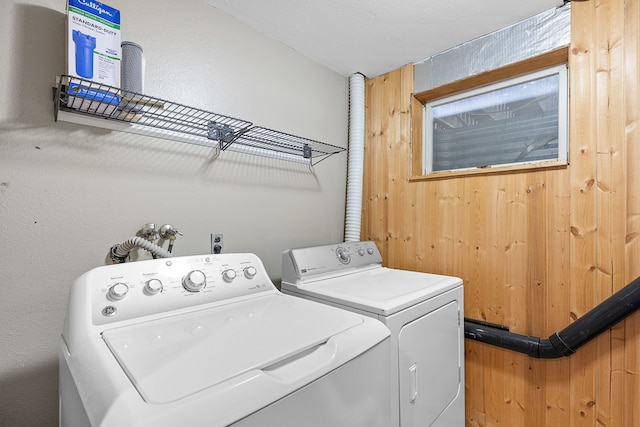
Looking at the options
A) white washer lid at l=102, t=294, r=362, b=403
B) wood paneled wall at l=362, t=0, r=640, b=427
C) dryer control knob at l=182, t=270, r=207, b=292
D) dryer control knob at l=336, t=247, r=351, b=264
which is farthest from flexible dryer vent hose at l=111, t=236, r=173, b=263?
wood paneled wall at l=362, t=0, r=640, b=427

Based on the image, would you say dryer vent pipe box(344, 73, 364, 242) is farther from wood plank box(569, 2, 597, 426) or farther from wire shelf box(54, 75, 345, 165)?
wood plank box(569, 2, 597, 426)

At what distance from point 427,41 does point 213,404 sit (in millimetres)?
2101

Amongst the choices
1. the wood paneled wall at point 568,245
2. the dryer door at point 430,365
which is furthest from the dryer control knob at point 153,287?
the wood paneled wall at point 568,245

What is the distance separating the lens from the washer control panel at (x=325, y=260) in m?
1.52

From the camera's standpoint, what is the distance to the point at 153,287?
1.01 meters

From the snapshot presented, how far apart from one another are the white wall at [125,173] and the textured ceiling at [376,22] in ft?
0.41

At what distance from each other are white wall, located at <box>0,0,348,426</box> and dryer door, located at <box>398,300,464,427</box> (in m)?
0.89

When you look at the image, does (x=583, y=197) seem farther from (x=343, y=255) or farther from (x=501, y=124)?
(x=343, y=255)

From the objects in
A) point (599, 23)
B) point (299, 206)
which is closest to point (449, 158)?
point (599, 23)

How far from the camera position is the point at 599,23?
4.68 feet

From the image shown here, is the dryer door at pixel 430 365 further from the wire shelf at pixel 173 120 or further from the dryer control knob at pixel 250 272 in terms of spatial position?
the wire shelf at pixel 173 120

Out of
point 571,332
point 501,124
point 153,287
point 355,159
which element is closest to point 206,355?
point 153,287

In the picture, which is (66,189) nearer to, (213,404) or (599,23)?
(213,404)

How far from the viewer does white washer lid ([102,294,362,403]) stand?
0.62 meters
